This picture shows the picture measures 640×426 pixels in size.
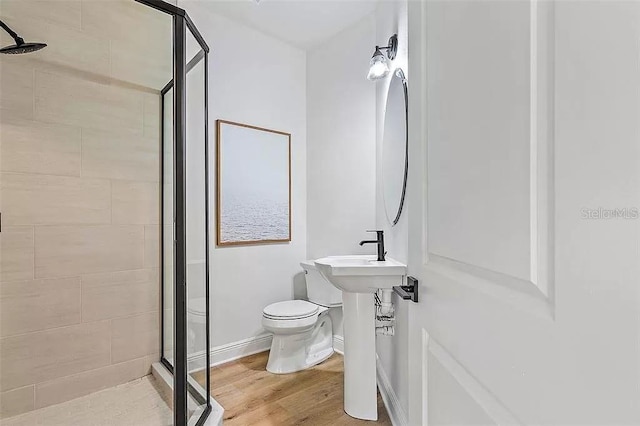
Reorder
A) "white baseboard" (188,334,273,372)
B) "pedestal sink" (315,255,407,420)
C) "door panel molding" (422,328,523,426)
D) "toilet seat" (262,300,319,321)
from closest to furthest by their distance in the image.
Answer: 1. "door panel molding" (422,328,523,426)
2. "pedestal sink" (315,255,407,420)
3. "toilet seat" (262,300,319,321)
4. "white baseboard" (188,334,273,372)

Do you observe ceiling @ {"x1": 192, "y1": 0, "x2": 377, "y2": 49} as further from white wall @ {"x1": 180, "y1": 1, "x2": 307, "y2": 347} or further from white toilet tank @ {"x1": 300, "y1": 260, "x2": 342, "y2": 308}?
white toilet tank @ {"x1": 300, "y1": 260, "x2": 342, "y2": 308}

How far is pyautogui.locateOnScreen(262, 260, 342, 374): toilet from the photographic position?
2451 mm

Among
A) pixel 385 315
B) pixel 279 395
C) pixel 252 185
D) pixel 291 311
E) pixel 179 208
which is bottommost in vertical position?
pixel 279 395

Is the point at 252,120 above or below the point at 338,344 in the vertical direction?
Answer: above

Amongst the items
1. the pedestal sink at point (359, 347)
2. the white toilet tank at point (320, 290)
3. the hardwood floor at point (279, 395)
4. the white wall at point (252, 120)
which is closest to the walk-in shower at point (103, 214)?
the hardwood floor at point (279, 395)

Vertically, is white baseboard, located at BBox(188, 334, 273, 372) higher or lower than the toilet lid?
lower

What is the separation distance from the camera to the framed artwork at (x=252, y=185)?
268cm

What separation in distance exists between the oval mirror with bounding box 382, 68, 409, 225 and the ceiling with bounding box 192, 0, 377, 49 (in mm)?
827

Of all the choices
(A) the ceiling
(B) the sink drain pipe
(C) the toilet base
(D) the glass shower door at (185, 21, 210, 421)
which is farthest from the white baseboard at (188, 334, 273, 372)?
(A) the ceiling

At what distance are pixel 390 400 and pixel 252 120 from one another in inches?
86.9

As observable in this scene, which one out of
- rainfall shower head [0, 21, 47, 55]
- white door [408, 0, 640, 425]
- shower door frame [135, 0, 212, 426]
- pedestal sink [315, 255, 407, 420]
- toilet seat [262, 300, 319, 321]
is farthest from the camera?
toilet seat [262, 300, 319, 321]

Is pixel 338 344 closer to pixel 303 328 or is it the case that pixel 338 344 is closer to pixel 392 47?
pixel 303 328

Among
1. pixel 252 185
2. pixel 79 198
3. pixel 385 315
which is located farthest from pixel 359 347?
pixel 79 198

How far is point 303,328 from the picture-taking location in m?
2.47
